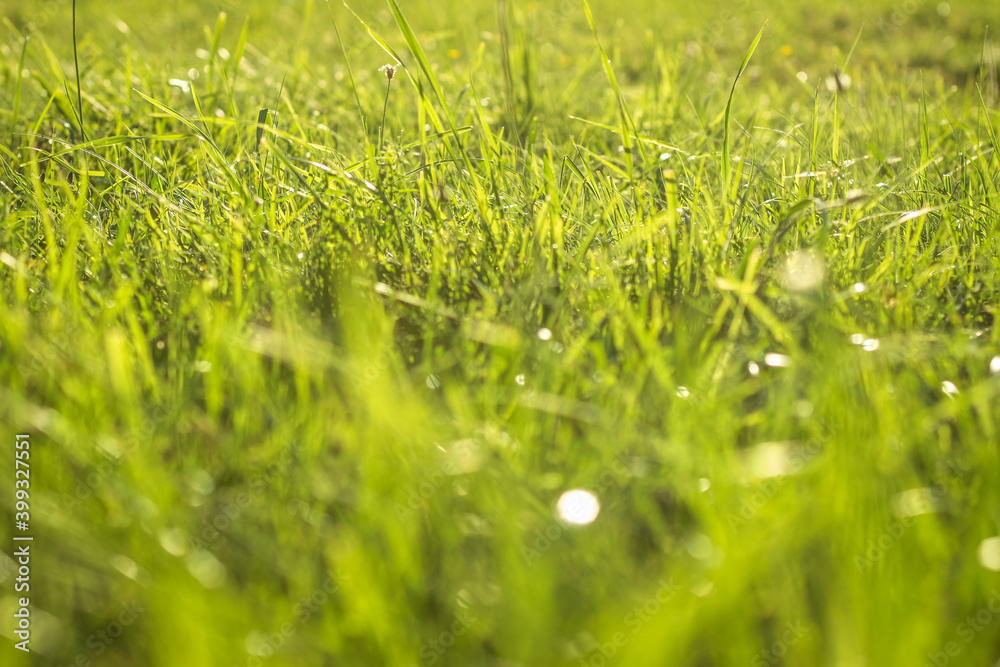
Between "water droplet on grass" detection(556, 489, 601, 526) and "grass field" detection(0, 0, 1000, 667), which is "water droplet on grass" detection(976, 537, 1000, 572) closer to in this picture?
"grass field" detection(0, 0, 1000, 667)

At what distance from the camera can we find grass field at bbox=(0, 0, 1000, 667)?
2.44ft

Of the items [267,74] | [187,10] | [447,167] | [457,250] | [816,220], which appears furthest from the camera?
[187,10]

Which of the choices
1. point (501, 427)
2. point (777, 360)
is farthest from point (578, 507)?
point (777, 360)

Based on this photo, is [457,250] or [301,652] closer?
[301,652]

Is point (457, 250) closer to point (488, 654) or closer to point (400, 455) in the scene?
point (400, 455)

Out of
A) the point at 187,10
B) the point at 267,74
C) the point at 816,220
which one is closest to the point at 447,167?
the point at 816,220

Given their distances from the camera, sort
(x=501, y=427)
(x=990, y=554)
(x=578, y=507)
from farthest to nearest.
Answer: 1. (x=501, y=427)
2. (x=578, y=507)
3. (x=990, y=554)

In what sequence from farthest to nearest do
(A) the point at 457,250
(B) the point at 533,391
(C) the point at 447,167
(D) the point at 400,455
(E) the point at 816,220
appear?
(C) the point at 447,167 < (E) the point at 816,220 < (A) the point at 457,250 < (B) the point at 533,391 < (D) the point at 400,455

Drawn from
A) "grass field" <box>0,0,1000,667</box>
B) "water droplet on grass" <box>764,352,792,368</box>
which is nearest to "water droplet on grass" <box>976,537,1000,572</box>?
"grass field" <box>0,0,1000,667</box>

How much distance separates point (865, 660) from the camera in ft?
2.26

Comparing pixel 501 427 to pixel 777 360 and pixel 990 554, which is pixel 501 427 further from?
pixel 990 554

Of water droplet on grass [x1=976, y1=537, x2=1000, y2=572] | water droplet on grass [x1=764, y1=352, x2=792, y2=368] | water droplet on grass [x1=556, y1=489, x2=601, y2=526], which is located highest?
water droplet on grass [x1=976, y1=537, x2=1000, y2=572]

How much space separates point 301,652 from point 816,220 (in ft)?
4.71

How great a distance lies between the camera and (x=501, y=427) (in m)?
1.00
